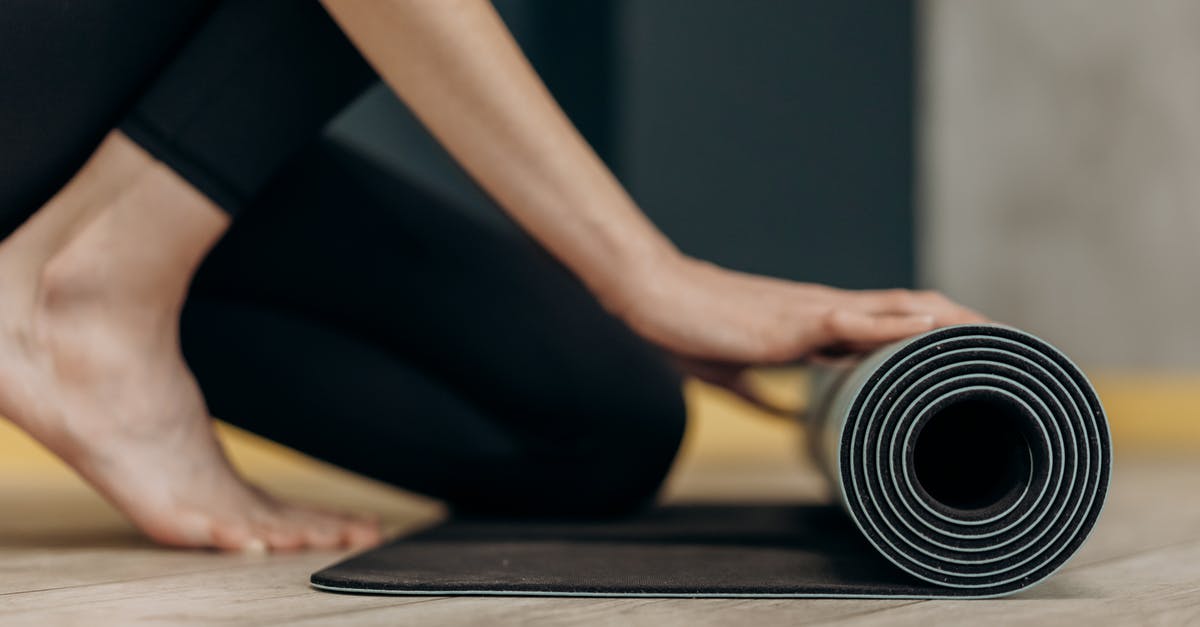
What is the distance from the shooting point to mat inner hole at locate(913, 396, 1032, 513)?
776mm

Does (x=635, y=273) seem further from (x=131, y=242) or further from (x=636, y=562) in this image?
(x=131, y=242)

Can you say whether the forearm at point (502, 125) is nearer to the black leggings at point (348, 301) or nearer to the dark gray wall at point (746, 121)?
the black leggings at point (348, 301)

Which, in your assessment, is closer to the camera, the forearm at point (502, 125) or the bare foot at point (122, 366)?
the forearm at point (502, 125)

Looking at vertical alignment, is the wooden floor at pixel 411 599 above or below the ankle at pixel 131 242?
below

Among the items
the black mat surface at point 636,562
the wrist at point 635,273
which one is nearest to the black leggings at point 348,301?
the black mat surface at point 636,562

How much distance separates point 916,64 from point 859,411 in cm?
296

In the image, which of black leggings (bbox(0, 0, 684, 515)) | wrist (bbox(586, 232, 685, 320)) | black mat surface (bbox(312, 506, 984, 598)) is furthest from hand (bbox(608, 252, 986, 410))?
black leggings (bbox(0, 0, 684, 515))

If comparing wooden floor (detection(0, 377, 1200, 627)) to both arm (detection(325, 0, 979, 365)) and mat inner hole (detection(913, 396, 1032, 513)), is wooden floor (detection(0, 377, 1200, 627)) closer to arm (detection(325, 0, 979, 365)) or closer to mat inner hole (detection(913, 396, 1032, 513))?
mat inner hole (detection(913, 396, 1032, 513))

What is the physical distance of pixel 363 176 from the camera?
48.4 inches

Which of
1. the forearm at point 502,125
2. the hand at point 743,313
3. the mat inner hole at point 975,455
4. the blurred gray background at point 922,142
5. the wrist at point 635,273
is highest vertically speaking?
the forearm at point 502,125

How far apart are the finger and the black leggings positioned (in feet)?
1.44

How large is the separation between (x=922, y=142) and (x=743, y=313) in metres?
2.76

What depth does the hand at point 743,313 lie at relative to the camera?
2.92 feet

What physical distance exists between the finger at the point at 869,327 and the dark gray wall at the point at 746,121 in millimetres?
2194
